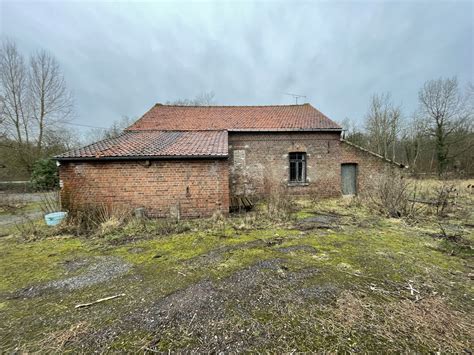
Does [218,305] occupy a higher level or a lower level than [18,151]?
lower

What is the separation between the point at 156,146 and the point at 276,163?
268 inches

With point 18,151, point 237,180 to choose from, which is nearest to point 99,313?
point 237,180

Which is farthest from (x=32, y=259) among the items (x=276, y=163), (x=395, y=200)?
(x=395, y=200)

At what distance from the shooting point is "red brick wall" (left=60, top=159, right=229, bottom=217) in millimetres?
7634

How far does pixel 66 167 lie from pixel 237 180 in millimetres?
7865

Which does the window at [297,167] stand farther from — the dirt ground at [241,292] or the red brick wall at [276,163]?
the dirt ground at [241,292]

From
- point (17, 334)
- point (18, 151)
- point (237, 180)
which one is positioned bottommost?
point (17, 334)

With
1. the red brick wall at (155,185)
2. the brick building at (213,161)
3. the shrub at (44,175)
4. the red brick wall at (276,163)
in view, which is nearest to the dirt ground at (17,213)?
the red brick wall at (155,185)

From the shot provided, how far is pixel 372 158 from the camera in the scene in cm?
1178

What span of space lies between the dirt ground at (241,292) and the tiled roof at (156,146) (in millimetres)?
3181

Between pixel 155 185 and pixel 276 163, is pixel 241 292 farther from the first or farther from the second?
pixel 276 163

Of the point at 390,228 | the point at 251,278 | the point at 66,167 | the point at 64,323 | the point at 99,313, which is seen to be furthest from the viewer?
the point at 66,167

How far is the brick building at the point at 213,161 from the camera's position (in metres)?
7.71

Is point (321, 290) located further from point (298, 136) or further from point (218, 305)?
point (298, 136)
